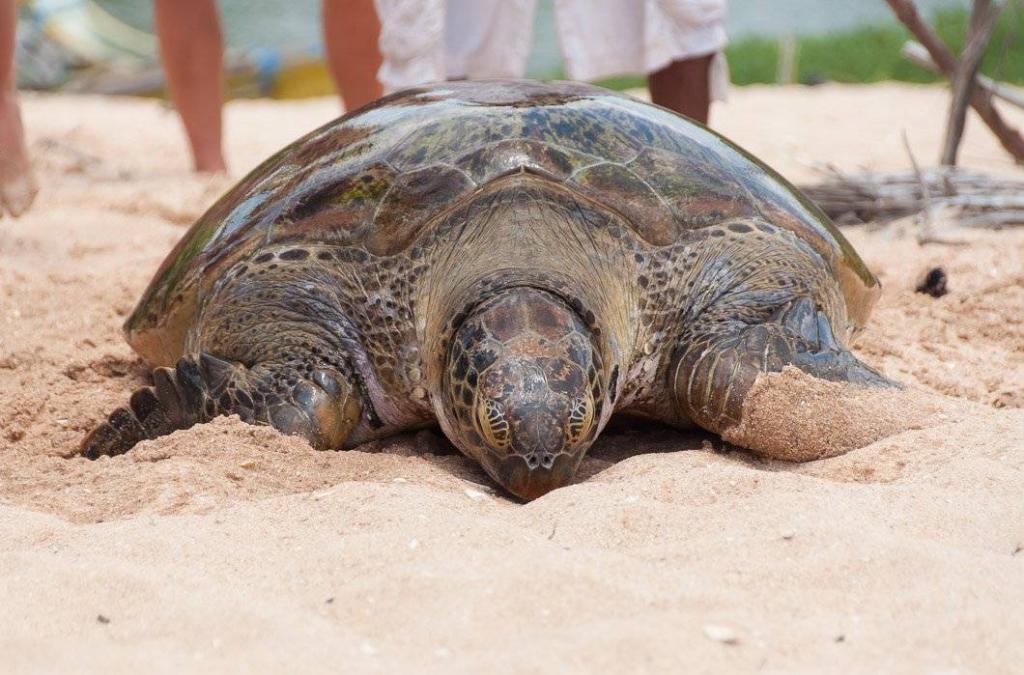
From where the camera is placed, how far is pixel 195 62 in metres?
5.46

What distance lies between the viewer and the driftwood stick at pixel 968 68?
460 centimetres

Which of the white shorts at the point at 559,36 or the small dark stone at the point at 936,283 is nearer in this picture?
the small dark stone at the point at 936,283

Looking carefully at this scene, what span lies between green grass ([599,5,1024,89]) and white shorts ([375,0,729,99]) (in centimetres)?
674

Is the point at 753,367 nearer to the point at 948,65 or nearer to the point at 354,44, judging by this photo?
the point at 948,65


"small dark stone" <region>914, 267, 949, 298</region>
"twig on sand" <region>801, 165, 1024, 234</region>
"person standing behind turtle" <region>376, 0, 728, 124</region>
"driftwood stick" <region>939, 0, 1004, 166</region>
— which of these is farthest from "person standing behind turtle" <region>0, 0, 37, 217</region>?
"driftwood stick" <region>939, 0, 1004, 166</region>

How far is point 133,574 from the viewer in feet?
5.28

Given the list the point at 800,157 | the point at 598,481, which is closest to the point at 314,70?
the point at 800,157

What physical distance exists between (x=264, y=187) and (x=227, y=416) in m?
0.71

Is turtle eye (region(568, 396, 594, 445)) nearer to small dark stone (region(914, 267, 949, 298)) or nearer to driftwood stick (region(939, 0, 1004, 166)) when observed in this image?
small dark stone (region(914, 267, 949, 298))

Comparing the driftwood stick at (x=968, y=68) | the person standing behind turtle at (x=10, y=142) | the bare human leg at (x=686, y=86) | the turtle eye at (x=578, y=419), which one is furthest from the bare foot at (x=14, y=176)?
the driftwood stick at (x=968, y=68)

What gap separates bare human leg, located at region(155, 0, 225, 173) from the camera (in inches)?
214

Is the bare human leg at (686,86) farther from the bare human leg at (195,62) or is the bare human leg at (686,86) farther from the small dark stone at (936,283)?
the bare human leg at (195,62)

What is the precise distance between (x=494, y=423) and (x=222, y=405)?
557 mm

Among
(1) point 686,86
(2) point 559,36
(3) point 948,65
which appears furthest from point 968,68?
(2) point 559,36
